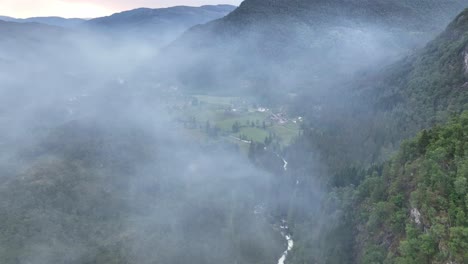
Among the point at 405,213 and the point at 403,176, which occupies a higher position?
the point at 403,176

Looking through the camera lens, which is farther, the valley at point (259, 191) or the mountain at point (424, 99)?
the mountain at point (424, 99)

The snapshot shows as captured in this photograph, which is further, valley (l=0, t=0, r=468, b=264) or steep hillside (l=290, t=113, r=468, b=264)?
valley (l=0, t=0, r=468, b=264)

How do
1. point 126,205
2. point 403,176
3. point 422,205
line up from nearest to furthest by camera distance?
point 422,205, point 403,176, point 126,205

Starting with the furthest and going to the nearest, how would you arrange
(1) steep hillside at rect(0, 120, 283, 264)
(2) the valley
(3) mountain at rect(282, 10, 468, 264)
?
(1) steep hillside at rect(0, 120, 283, 264) < (2) the valley < (3) mountain at rect(282, 10, 468, 264)

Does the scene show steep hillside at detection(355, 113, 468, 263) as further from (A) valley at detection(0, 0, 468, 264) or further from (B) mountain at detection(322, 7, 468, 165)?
(B) mountain at detection(322, 7, 468, 165)

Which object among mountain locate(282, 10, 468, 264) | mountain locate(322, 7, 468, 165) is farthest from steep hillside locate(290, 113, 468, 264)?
mountain locate(322, 7, 468, 165)

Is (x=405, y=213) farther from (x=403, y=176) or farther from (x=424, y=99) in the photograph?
(x=424, y=99)

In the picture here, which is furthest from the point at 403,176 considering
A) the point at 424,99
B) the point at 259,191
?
the point at 424,99

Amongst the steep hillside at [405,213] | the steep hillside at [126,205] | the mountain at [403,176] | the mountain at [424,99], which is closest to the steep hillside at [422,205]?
the steep hillside at [405,213]

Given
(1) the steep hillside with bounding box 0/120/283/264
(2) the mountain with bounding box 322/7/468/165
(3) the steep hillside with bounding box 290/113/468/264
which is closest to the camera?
(3) the steep hillside with bounding box 290/113/468/264

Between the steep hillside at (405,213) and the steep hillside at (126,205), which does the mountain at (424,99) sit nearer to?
the steep hillside at (405,213)

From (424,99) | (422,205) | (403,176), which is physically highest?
(424,99)
